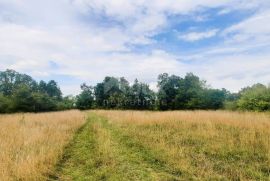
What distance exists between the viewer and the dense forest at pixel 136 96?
97.1ft

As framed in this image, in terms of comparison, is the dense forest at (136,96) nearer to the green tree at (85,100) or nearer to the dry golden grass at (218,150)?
the green tree at (85,100)

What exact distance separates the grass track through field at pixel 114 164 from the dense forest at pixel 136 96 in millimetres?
18401

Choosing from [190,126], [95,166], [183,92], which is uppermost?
[183,92]

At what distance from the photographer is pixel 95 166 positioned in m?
6.67

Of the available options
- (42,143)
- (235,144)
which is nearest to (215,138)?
(235,144)

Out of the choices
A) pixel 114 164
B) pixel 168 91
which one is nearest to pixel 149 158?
pixel 114 164

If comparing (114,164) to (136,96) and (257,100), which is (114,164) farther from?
(136,96)

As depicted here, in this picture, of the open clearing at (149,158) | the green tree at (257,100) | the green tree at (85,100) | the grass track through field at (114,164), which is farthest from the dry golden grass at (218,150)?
the green tree at (85,100)

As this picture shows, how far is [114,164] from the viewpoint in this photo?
6.48 meters

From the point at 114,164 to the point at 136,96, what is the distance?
57031 millimetres

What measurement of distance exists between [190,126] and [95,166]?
6.06 m

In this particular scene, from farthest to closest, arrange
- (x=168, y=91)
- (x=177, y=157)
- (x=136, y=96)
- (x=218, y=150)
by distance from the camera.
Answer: (x=136, y=96) < (x=168, y=91) < (x=218, y=150) < (x=177, y=157)

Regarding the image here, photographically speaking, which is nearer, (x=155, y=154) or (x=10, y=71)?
(x=155, y=154)

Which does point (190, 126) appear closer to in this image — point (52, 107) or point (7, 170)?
point (7, 170)
